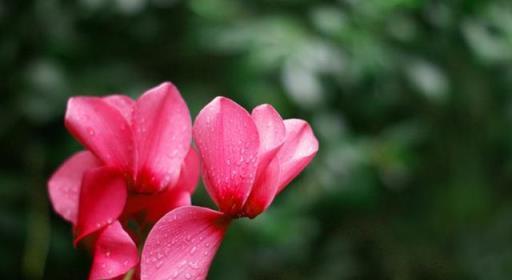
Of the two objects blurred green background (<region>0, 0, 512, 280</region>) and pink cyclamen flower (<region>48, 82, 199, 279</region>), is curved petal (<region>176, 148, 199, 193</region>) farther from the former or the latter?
blurred green background (<region>0, 0, 512, 280</region>)

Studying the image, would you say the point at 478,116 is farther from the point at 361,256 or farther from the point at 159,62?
the point at 159,62

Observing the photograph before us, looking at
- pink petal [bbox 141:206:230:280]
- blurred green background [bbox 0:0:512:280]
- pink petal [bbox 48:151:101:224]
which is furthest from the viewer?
blurred green background [bbox 0:0:512:280]

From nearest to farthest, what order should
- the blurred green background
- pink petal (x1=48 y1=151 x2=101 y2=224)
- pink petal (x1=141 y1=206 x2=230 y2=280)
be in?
pink petal (x1=141 y1=206 x2=230 y2=280)
pink petal (x1=48 y1=151 x2=101 y2=224)
the blurred green background

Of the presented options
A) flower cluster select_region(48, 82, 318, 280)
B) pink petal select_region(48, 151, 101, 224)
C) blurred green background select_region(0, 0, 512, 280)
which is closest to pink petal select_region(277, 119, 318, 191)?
flower cluster select_region(48, 82, 318, 280)

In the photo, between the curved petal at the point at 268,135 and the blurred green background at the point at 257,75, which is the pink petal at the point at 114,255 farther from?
the blurred green background at the point at 257,75

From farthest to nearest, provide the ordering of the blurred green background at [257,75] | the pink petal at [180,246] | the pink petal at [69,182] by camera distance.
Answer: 1. the blurred green background at [257,75]
2. the pink petal at [69,182]
3. the pink petal at [180,246]

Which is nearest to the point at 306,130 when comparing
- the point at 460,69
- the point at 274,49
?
the point at 274,49

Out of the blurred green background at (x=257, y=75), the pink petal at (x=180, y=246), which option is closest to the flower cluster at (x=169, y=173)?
the pink petal at (x=180, y=246)

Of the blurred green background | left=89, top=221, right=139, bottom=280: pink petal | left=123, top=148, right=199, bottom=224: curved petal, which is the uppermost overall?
left=89, top=221, right=139, bottom=280: pink petal
